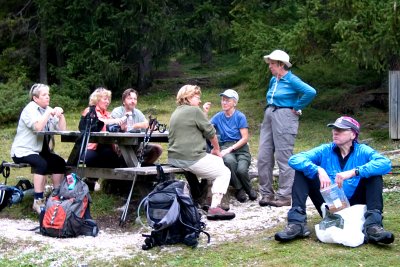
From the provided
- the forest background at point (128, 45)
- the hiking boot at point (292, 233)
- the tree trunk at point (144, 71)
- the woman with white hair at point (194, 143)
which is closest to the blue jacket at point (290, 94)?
the woman with white hair at point (194, 143)

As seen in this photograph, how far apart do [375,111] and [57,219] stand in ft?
39.0

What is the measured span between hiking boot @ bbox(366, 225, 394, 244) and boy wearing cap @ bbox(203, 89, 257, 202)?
276 cm

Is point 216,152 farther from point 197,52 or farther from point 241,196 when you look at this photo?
point 197,52

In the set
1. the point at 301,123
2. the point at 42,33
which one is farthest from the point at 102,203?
the point at 42,33

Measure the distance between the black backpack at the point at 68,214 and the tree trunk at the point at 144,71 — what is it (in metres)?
16.1

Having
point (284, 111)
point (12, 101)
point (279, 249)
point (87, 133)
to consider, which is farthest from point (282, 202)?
point (12, 101)

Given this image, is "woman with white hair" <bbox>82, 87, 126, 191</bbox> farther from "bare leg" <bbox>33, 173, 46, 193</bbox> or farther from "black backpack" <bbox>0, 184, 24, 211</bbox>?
"black backpack" <bbox>0, 184, 24, 211</bbox>

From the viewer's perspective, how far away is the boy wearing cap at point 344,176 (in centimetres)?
550

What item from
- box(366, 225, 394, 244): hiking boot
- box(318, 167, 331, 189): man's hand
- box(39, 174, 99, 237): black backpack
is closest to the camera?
box(366, 225, 394, 244): hiking boot

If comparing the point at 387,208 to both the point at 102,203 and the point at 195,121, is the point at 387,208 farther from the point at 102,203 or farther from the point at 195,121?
the point at 102,203

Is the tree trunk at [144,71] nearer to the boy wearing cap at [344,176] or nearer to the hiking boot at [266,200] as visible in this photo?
the hiking boot at [266,200]

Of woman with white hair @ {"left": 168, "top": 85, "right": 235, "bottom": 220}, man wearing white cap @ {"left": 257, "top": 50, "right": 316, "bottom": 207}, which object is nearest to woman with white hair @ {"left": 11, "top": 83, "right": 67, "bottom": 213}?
woman with white hair @ {"left": 168, "top": 85, "right": 235, "bottom": 220}

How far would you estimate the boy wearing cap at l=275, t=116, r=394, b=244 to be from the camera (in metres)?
5.50

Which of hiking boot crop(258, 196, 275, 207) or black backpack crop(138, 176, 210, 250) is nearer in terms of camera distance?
black backpack crop(138, 176, 210, 250)
